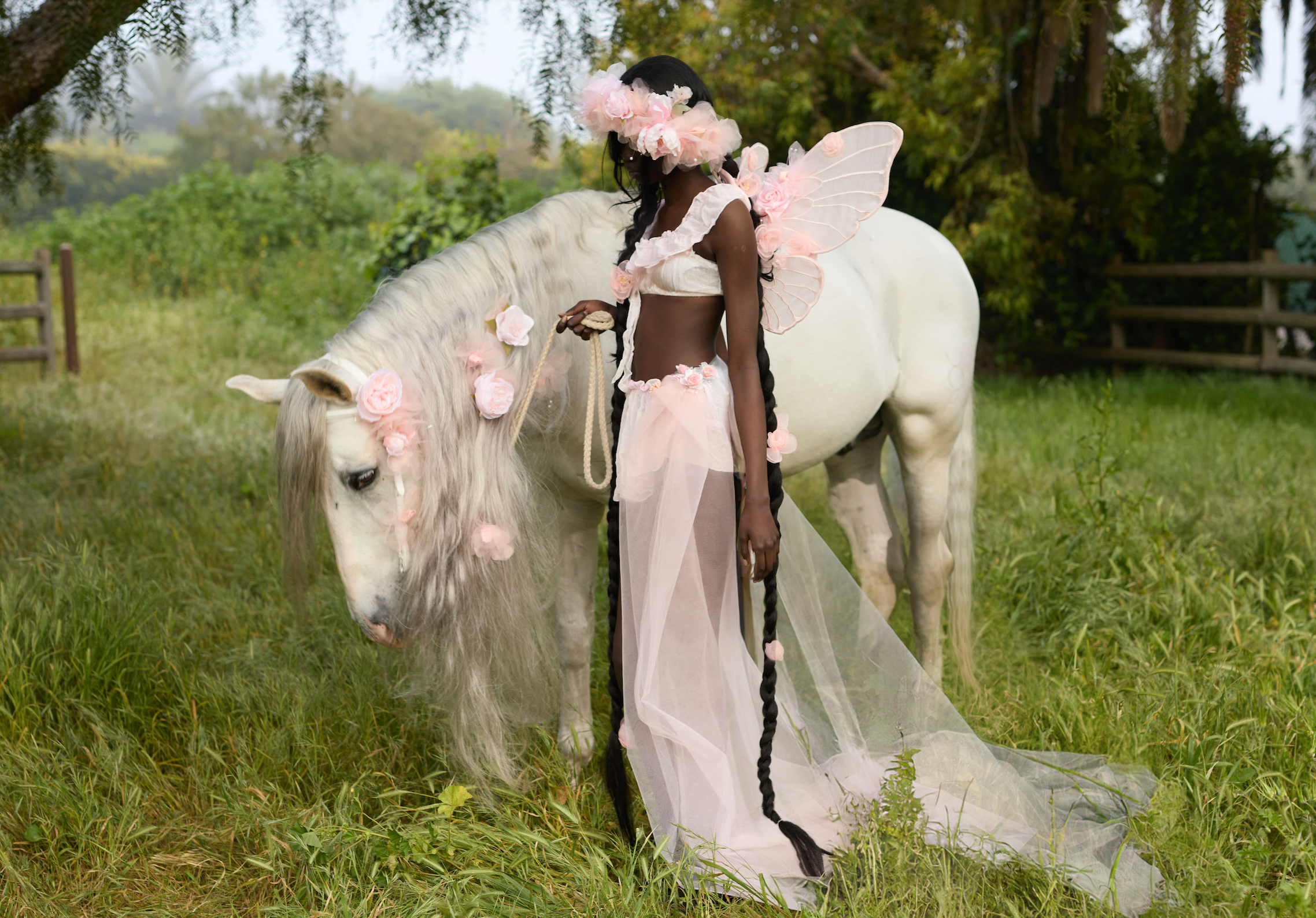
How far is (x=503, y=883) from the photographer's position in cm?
213

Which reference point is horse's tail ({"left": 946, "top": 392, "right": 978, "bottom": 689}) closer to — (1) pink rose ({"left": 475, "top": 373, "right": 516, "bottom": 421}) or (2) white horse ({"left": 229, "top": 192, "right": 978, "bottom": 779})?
(2) white horse ({"left": 229, "top": 192, "right": 978, "bottom": 779})

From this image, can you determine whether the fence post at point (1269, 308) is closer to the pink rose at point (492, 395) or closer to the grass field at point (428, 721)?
the grass field at point (428, 721)

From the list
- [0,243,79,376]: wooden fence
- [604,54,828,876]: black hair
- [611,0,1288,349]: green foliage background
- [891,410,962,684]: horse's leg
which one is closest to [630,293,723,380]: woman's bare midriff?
[604,54,828,876]: black hair

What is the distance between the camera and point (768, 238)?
2029 millimetres

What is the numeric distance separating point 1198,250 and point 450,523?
880 centimetres

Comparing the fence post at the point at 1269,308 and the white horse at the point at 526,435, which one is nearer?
the white horse at the point at 526,435

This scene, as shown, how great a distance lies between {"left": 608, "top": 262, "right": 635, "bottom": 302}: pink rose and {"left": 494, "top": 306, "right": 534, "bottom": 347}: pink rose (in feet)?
0.74

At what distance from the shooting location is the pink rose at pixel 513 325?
2.16 metres

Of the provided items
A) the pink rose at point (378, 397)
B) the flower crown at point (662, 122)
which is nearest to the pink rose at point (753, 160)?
the flower crown at point (662, 122)

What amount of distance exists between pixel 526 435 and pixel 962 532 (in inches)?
71.2

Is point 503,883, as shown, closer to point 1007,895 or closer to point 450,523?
point 450,523

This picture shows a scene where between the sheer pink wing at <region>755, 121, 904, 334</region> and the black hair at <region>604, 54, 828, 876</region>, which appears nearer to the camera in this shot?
the black hair at <region>604, 54, 828, 876</region>

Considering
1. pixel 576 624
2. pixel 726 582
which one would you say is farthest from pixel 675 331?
pixel 576 624

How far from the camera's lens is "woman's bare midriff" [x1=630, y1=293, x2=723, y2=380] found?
1977 millimetres
